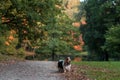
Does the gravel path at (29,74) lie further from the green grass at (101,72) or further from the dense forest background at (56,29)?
the dense forest background at (56,29)

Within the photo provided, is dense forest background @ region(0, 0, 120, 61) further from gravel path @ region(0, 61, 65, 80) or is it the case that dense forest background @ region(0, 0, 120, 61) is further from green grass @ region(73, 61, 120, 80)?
green grass @ region(73, 61, 120, 80)

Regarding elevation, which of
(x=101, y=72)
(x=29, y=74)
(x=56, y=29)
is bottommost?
(x=56, y=29)

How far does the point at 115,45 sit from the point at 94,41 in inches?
386

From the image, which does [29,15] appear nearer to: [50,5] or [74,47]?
[50,5]

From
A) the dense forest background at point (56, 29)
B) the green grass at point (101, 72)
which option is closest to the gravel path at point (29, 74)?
the green grass at point (101, 72)

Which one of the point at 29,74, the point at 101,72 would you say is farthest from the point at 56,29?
the point at 29,74

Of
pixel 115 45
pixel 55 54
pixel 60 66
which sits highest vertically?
pixel 60 66

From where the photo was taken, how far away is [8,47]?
44.4 m

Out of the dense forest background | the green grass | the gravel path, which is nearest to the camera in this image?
the green grass

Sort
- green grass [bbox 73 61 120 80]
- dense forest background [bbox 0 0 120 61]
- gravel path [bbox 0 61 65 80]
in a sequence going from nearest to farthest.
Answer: green grass [bbox 73 61 120 80]
gravel path [bbox 0 61 65 80]
dense forest background [bbox 0 0 120 61]

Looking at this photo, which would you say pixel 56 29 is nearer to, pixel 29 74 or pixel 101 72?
pixel 101 72

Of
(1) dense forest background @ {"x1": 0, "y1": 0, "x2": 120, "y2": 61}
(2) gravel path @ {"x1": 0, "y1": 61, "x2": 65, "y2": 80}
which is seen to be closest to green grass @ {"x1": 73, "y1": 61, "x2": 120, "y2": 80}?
(2) gravel path @ {"x1": 0, "y1": 61, "x2": 65, "y2": 80}

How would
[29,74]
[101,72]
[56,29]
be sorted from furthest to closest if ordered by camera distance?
[56,29], [101,72], [29,74]

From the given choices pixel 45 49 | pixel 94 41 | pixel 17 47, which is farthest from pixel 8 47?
pixel 94 41
